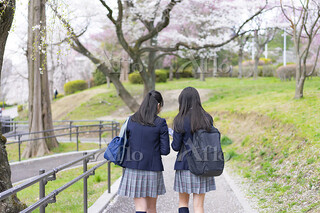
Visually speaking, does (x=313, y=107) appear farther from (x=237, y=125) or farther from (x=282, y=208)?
(x=282, y=208)

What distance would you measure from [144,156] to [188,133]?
1.58 feet

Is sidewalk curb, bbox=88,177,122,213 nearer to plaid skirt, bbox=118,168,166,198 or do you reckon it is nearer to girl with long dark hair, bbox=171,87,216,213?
plaid skirt, bbox=118,168,166,198

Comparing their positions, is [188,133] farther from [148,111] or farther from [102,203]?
[102,203]

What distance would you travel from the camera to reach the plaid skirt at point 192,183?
352cm

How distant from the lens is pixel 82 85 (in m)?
35.3

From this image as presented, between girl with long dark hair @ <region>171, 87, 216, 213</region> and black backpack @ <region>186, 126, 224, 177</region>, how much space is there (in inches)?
2.3

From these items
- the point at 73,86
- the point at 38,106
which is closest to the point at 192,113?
the point at 38,106

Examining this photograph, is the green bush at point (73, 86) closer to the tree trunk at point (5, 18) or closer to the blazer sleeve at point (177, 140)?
the tree trunk at point (5, 18)

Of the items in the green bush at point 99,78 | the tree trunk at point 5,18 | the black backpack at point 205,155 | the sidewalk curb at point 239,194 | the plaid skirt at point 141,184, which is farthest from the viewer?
the green bush at point 99,78

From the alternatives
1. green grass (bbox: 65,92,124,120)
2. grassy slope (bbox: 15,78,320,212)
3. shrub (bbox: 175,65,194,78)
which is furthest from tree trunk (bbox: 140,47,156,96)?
shrub (bbox: 175,65,194,78)

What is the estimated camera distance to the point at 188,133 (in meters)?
3.51

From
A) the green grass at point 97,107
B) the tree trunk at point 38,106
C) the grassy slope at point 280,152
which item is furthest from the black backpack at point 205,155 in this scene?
the green grass at point 97,107

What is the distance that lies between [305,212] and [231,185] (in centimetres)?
215

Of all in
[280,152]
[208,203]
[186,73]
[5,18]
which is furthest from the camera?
[186,73]
